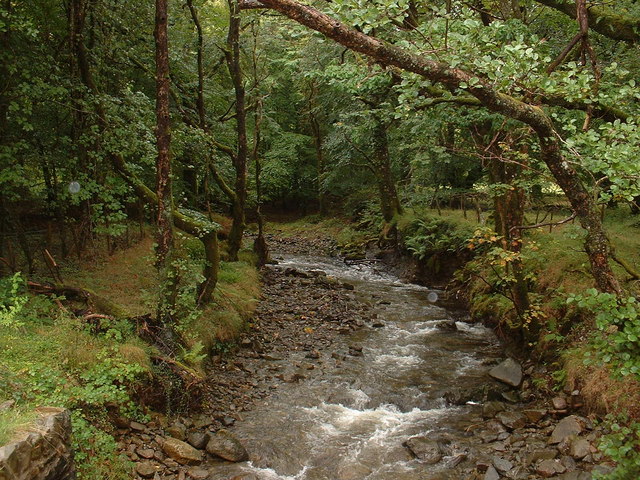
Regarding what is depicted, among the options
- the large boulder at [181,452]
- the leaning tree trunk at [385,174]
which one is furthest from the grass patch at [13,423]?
the leaning tree trunk at [385,174]

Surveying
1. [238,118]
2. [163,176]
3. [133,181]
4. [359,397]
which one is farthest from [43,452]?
[238,118]

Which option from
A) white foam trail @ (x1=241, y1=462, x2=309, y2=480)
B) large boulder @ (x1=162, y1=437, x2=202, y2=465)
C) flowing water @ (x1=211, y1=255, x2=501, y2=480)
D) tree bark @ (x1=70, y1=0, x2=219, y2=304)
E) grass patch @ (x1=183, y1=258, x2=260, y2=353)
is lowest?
white foam trail @ (x1=241, y1=462, x2=309, y2=480)


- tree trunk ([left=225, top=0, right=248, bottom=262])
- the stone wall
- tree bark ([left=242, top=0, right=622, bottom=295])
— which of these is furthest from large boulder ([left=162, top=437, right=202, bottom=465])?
tree trunk ([left=225, top=0, right=248, bottom=262])

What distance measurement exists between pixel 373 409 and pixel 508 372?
2811 mm

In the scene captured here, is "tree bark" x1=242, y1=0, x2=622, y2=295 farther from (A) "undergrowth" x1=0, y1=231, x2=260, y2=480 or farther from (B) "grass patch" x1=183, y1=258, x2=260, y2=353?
(B) "grass patch" x1=183, y1=258, x2=260, y2=353

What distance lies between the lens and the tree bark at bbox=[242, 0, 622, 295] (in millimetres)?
4527

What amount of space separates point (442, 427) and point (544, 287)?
15.2 feet

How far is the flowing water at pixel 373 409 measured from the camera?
20.9ft

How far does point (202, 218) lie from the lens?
31.9ft

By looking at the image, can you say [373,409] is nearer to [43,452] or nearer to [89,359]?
[89,359]

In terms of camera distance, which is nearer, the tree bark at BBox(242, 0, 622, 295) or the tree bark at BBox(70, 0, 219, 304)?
the tree bark at BBox(242, 0, 622, 295)

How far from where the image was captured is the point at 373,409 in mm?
8102

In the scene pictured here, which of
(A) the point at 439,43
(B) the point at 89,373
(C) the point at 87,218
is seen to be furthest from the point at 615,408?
(C) the point at 87,218

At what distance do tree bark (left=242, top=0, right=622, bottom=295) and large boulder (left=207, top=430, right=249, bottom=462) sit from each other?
5167 millimetres
